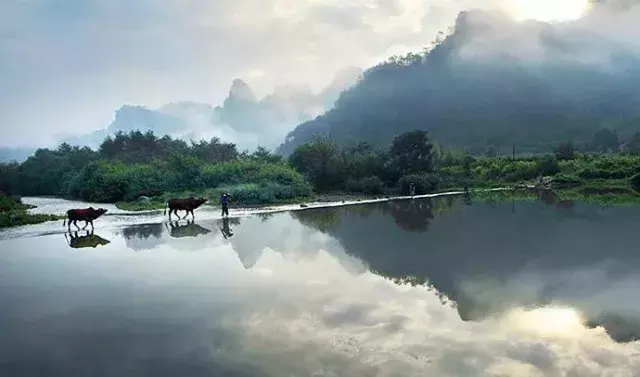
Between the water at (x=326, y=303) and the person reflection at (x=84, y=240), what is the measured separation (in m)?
0.16

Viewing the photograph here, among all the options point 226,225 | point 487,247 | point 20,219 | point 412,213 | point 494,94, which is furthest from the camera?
point 494,94

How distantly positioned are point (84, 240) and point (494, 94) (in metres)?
124

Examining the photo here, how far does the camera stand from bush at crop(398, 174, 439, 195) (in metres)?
41.3

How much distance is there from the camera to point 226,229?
69.7ft

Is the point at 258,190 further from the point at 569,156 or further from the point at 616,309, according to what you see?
the point at 569,156

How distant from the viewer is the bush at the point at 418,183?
41.3 m

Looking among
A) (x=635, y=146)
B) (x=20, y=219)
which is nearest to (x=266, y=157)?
(x=20, y=219)

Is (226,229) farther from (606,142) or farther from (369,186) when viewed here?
(606,142)

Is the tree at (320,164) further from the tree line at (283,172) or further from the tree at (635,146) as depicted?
the tree at (635,146)

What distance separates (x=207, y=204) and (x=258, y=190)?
338 centimetres

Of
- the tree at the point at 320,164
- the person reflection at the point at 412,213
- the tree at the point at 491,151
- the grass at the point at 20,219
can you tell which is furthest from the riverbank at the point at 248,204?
the tree at the point at 491,151

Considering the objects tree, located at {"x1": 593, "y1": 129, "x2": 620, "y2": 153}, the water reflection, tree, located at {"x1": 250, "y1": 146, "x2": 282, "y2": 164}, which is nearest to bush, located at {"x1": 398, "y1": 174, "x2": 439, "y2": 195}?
tree, located at {"x1": 250, "y1": 146, "x2": 282, "y2": 164}

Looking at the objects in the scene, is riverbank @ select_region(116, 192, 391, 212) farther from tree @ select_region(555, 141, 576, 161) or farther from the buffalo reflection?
tree @ select_region(555, 141, 576, 161)

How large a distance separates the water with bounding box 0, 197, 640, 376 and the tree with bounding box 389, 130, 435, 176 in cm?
2447
